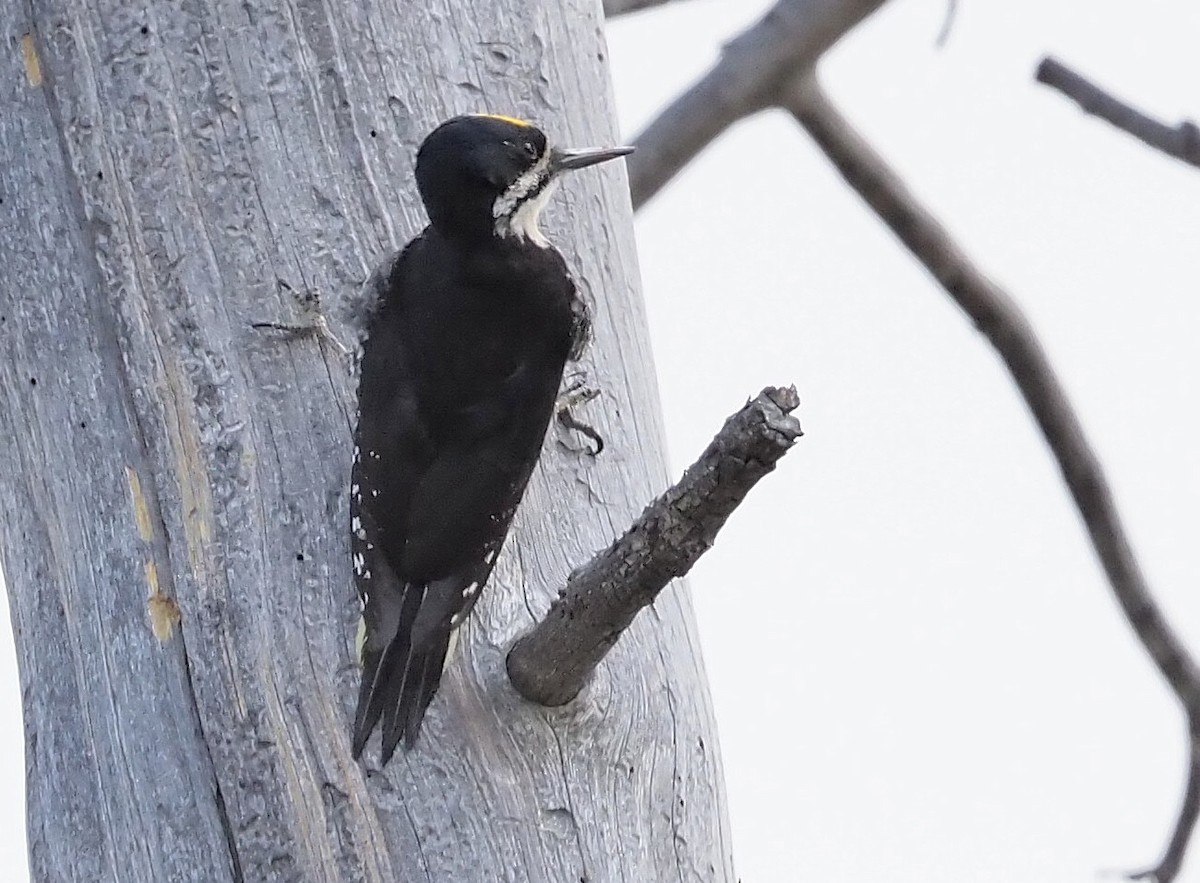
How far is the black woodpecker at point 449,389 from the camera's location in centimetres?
211

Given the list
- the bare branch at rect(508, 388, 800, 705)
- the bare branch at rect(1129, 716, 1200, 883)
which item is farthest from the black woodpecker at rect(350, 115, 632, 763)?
the bare branch at rect(1129, 716, 1200, 883)

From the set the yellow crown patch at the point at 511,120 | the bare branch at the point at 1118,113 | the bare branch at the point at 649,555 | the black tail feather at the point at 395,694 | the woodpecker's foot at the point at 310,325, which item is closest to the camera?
the bare branch at the point at 649,555

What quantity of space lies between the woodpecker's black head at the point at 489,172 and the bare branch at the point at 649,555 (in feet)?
2.16

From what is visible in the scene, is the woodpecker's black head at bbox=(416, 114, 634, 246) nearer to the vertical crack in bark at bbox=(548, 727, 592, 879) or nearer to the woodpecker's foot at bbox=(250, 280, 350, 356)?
the woodpecker's foot at bbox=(250, 280, 350, 356)

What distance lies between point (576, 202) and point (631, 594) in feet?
3.02

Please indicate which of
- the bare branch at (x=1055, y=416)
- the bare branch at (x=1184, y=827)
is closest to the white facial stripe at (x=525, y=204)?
the bare branch at (x=1055, y=416)

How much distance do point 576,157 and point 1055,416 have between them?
1298 mm

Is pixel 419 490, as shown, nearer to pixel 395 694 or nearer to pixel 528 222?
pixel 395 694

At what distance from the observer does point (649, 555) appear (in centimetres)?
175

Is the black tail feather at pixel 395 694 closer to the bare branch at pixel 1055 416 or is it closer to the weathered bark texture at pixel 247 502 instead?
the weathered bark texture at pixel 247 502

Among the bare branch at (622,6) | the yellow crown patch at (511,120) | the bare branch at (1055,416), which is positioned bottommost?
the bare branch at (1055,416)

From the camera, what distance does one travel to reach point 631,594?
1.81m

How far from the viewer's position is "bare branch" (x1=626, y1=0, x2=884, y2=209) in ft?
11.7

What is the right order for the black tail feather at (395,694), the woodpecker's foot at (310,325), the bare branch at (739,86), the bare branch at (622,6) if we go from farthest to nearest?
1. the bare branch at (622,6)
2. the bare branch at (739,86)
3. the woodpecker's foot at (310,325)
4. the black tail feather at (395,694)
